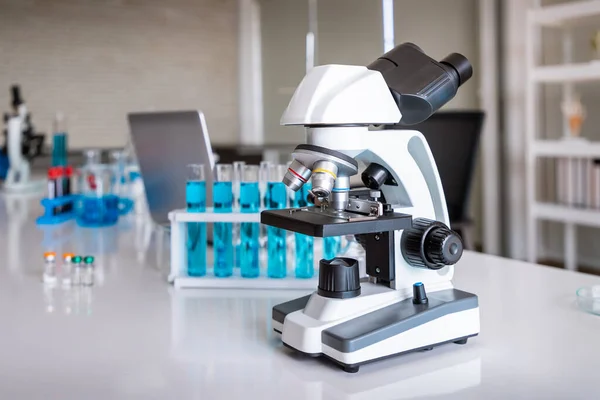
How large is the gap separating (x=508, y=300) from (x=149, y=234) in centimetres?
124

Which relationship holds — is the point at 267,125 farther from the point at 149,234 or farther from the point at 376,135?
the point at 376,135

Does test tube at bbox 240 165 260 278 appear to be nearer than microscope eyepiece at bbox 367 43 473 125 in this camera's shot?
No

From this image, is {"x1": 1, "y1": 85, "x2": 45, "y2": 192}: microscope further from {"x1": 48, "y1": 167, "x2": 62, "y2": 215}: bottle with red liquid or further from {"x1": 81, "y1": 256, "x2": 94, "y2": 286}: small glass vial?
{"x1": 81, "y1": 256, "x2": 94, "y2": 286}: small glass vial

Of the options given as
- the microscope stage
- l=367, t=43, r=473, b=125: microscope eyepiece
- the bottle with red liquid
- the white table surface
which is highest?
l=367, t=43, r=473, b=125: microscope eyepiece

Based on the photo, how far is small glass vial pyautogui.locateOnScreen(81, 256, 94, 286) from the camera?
1.43 m

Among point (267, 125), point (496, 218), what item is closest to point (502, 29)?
point (496, 218)

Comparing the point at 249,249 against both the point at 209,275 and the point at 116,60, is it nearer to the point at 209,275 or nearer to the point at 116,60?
the point at 209,275

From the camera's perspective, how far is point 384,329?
Result: 90 centimetres

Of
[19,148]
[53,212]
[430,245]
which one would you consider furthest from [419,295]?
[19,148]

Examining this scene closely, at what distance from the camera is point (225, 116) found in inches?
246

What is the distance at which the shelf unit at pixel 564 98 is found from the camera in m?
3.57

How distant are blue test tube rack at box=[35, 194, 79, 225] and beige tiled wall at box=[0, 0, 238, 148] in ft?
10.8

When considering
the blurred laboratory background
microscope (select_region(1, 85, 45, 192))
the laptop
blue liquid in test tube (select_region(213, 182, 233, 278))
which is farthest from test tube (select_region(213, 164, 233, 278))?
microscope (select_region(1, 85, 45, 192))

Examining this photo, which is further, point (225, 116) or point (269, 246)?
point (225, 116)
